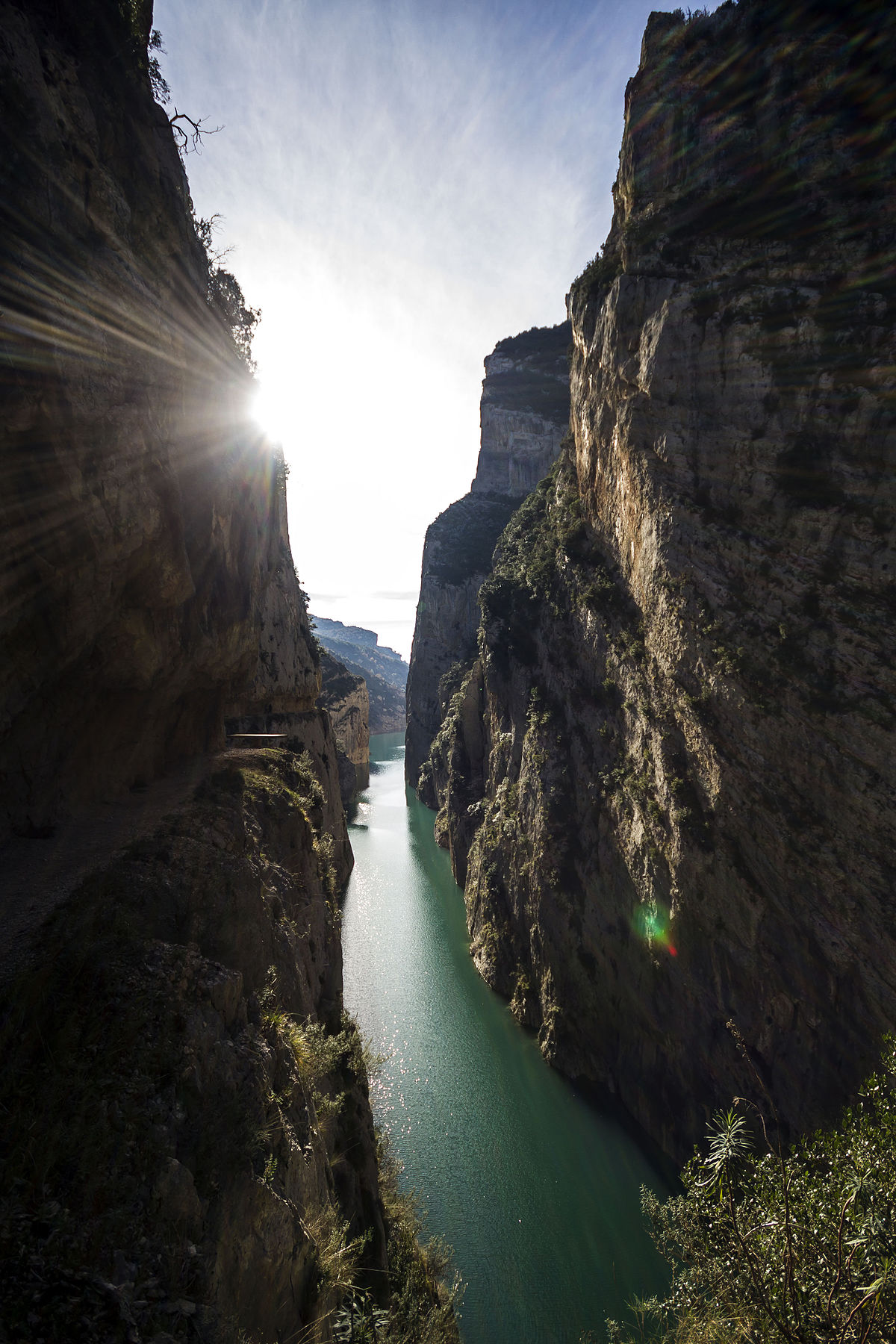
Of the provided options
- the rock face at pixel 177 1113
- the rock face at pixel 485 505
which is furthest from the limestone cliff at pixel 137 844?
the rock face at pixel 485 505

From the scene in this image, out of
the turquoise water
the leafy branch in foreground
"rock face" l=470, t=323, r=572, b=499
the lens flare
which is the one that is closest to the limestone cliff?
the turquoise water

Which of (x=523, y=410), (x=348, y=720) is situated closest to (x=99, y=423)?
(x=348, y=720)

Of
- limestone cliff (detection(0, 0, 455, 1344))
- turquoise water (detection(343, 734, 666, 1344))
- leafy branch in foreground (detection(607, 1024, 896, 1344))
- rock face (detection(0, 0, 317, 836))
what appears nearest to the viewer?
limestone cliff (detection(0, 0, 455, 1344))

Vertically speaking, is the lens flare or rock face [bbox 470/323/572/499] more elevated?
rock face [bbox 470/323/572/499]

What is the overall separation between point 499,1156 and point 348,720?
49.2 metres

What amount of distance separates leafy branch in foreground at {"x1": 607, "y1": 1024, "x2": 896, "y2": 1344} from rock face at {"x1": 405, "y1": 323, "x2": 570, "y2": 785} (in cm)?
5257

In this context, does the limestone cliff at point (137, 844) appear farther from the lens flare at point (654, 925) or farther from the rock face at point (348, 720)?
the rock face at point (348, 720)

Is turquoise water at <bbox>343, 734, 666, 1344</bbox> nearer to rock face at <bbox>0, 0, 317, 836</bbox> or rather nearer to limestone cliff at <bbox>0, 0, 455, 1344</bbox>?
limestone cliff at <bbox>0, 0, 455, 1344</bbox>

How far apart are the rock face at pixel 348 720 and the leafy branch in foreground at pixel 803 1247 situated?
4491cm

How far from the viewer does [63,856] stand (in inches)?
299

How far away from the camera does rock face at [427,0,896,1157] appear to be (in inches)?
466

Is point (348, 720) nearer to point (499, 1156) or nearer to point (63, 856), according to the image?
point (499, 1156)

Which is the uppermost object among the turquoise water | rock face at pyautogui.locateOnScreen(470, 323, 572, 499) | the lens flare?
rock face at pyautogui.locateOnScreen(470, 323, 572, 499)

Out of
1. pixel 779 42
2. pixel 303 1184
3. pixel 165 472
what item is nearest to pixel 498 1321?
pixel 303 1184
